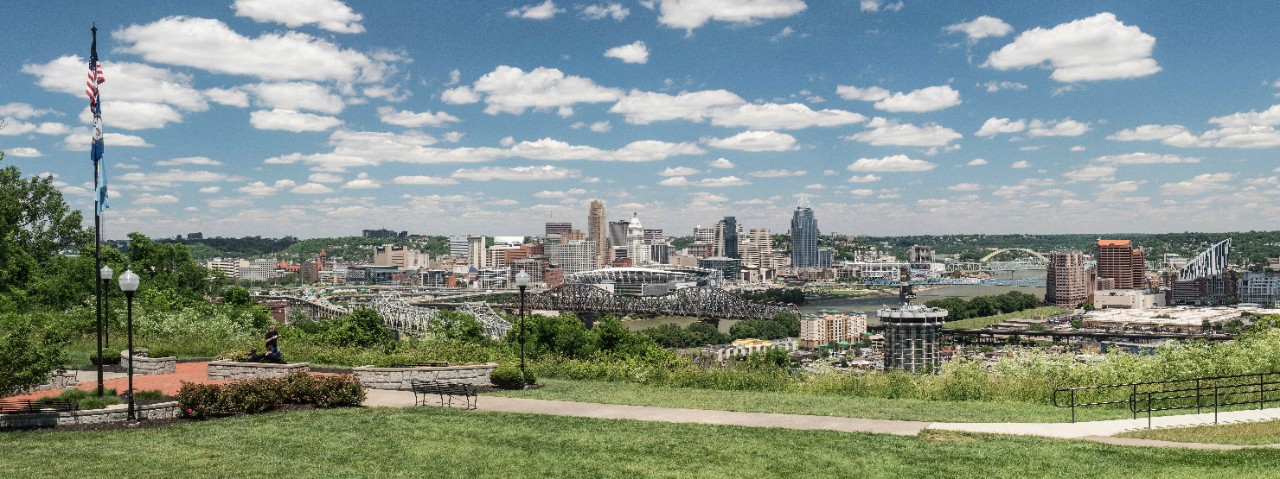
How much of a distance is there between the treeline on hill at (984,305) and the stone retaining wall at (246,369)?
145580mm

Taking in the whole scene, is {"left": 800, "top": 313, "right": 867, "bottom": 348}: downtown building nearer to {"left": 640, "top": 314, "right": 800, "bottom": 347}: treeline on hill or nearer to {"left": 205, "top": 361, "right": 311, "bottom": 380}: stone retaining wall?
{"left": 640, "top": 314, "right": 800, "bottom": 347}: treeline on hill

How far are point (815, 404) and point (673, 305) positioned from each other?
142 m

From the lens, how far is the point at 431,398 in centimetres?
1599

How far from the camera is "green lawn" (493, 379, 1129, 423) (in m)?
13.5

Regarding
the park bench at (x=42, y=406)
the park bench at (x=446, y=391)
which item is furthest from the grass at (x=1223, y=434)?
the park bench at (x=42, y=406)

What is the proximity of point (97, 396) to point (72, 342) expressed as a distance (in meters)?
12.5

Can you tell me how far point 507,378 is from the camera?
17062mm

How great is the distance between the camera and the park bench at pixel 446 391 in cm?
1487

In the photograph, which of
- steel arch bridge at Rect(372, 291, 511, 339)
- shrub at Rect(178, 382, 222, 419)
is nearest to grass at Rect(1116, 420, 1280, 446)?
shrub at Rect(178, 382, 222, 419)

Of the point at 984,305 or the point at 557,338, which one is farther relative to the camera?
the point at 984,305

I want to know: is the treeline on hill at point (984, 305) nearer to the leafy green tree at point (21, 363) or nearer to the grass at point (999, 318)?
the grass at point (999, 318)

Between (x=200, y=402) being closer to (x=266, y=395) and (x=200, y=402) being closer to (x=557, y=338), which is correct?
(x=266, y=395)

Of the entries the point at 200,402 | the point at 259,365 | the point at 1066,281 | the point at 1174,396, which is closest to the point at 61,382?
the point at 259,365

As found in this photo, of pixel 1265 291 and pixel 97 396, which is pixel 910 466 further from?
pixel 1265 291
